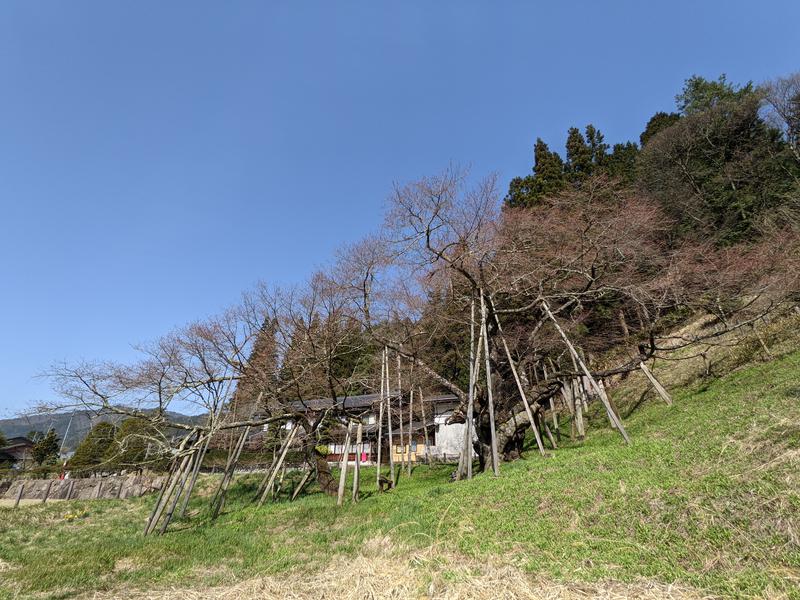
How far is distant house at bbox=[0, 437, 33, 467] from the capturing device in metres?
40.9

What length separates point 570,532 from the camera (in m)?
4.80

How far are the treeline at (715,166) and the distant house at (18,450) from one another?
5349cm

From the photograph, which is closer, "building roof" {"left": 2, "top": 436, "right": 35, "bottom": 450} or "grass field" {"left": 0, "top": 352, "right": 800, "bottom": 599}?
"grass field" {"left": 0, "top": 352, "right": 800, "bottom": 599}

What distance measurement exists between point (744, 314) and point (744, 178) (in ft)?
35.3

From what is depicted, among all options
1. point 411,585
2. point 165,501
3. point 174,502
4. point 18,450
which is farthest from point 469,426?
point 18,450

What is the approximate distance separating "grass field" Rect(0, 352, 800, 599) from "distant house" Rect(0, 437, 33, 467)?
44.2 metres

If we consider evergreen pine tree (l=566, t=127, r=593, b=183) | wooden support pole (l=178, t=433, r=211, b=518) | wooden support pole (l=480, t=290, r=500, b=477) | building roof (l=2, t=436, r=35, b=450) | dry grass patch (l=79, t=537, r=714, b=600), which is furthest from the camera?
building roof (l=2, t=436, r=35, b=450)

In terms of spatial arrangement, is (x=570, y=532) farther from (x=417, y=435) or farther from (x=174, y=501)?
(x=417, y=435)

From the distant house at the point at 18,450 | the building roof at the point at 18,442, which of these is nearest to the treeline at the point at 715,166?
the distant house at the point at 18,450

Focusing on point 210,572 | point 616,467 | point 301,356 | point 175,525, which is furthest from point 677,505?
point 175,525

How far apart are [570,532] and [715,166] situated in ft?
85.1

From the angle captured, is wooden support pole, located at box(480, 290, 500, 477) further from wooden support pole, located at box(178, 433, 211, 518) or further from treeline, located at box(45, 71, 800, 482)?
wooden support pole, located at box(178, 433, 211, 518)

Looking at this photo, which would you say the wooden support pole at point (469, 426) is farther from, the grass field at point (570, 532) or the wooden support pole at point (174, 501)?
the wooden support pole at point (174, 501)

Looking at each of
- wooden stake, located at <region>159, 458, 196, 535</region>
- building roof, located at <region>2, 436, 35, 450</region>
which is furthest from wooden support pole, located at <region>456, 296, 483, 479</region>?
building roof, located at <region>2, 436, 35, 450</region>
